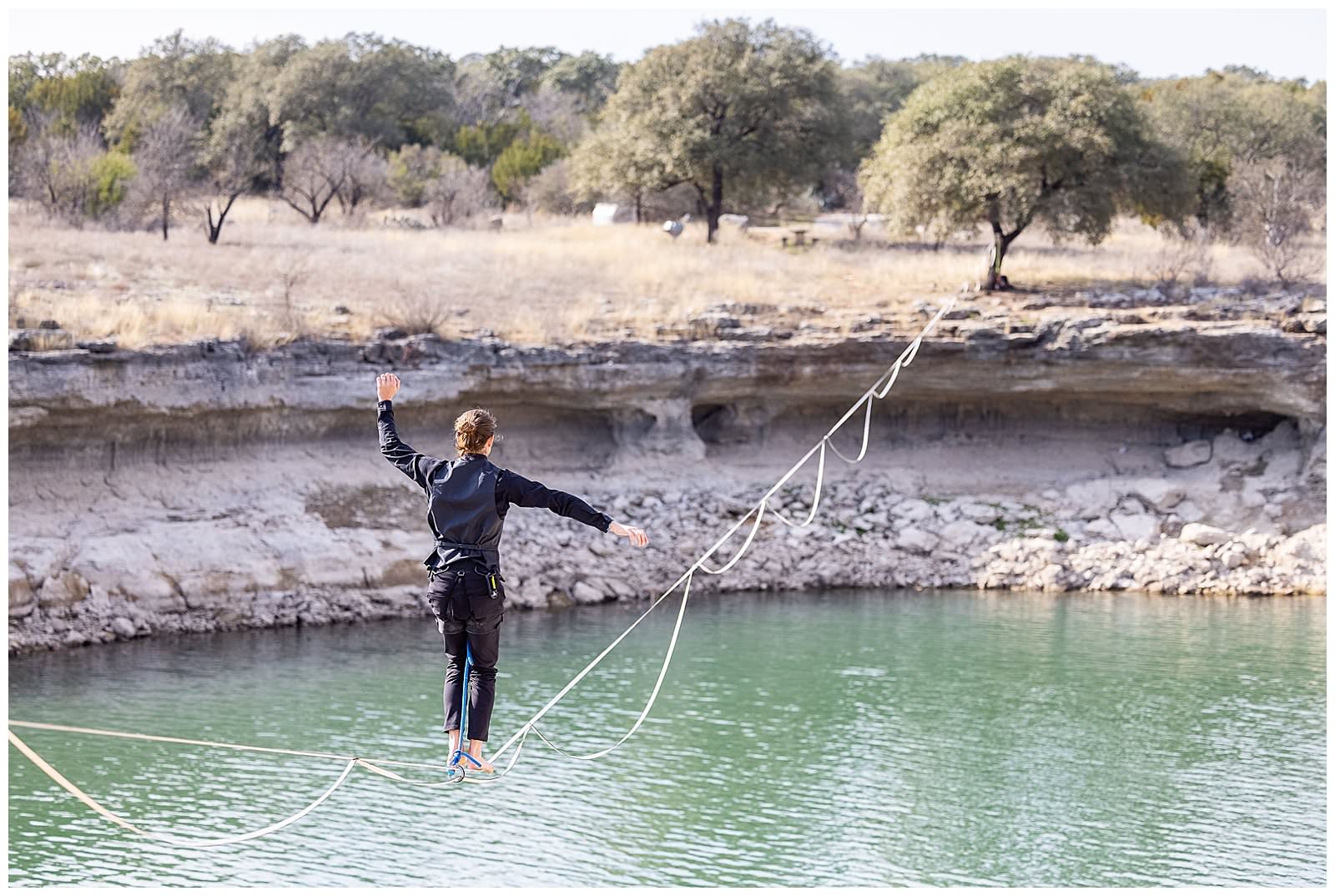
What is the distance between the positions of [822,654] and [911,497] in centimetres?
718

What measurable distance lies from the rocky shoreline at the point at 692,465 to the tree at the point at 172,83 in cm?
2545

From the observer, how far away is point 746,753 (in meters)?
20.0

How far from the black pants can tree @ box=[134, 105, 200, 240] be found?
100 ft

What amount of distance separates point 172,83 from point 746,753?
137ft

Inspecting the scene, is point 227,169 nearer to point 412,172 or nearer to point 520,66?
point 412,172

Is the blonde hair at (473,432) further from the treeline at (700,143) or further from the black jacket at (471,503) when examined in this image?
the treeline at (700,143)

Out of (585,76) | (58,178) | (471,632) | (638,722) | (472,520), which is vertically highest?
(585,76)

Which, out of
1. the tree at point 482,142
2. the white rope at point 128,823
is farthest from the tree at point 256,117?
the white rope at point 128,823

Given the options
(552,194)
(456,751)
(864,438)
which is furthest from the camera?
(552,194)

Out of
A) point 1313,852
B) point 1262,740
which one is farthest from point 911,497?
point 1313,852

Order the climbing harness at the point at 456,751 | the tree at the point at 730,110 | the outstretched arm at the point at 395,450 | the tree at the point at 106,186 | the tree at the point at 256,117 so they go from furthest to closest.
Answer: the tree at the point at 256,117 → the tree at the point at 730,110 → the tree at the point at 106,186 → the climbing harness at the point at 456,751 → the outstretched arm at the point at 395,450

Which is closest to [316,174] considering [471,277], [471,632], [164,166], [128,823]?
[164,166]

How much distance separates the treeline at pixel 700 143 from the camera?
35094mm

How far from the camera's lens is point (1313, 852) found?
54.3ft
